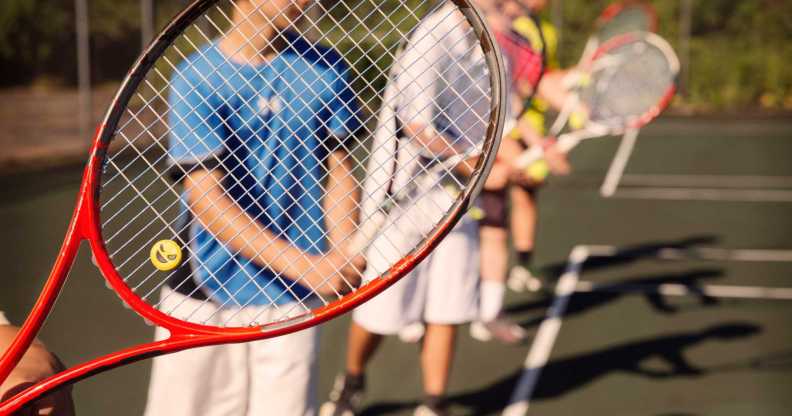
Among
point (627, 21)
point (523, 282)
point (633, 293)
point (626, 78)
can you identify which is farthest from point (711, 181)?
point (523, 282)

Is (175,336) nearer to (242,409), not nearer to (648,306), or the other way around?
(242,409)

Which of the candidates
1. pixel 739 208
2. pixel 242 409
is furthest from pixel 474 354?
pixel 739 208

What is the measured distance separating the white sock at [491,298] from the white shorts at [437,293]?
90cm

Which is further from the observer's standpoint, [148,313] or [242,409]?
[242,409]

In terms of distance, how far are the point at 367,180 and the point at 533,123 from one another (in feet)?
6.92

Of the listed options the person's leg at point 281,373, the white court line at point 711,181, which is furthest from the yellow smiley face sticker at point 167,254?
the white court line at point 711,181

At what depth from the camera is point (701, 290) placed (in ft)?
17.1

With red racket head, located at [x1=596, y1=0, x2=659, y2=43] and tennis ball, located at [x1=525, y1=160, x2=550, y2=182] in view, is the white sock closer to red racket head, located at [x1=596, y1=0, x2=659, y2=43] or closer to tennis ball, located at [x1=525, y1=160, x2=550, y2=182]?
tennis ball, located at [x1=525, y1=160, x2=550, y2=182]

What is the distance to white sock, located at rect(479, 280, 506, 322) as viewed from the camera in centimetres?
436

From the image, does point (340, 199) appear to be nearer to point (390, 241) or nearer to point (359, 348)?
point (390, 241)

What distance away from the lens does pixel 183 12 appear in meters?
1.97

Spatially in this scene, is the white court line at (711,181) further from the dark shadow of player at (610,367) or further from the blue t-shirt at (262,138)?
the blue t-shirt at (262,138)

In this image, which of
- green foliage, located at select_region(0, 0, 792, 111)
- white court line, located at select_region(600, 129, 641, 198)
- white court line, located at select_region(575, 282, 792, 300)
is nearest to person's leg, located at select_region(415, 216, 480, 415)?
white court line, located at select_region(575, 282, 792, 300)

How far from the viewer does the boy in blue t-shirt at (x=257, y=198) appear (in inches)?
Answer: 84.0
